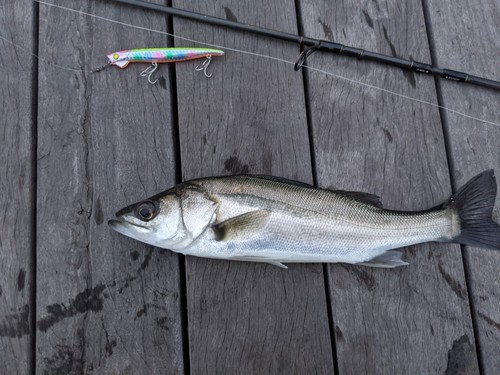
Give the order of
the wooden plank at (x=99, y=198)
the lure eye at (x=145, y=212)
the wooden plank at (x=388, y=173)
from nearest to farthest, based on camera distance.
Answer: the lure eye at (x=145, y=212), the wooden plank at (x=99, y=198), the wooden plank at (x=388, y=173)

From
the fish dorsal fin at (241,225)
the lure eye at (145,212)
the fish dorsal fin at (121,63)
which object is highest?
the fish dorsal fin at (121,63)

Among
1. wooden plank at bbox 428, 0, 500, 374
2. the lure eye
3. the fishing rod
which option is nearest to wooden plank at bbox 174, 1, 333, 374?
the fishing rod

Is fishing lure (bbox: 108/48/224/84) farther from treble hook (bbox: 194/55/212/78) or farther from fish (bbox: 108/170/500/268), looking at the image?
fish (bbox: 108/170/500/268)

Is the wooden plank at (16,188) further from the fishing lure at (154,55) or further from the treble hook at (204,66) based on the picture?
the treble hook at (204,66)

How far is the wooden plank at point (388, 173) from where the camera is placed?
2566mm

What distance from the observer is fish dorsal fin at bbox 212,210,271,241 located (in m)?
2.32

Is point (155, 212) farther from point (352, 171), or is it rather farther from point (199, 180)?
point (352, 171)

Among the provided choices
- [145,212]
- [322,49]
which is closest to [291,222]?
[145,212]

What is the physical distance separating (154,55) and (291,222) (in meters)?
1.32

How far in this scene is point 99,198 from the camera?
8.32ft

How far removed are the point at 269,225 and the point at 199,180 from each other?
45 centimetres

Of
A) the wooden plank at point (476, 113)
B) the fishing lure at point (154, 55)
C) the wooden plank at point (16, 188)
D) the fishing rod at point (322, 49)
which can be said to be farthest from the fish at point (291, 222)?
the fishing lure at point (154, 55)

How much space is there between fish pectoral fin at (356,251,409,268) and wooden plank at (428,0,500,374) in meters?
0.57

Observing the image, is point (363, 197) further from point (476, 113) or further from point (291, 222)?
point (476, 113)
